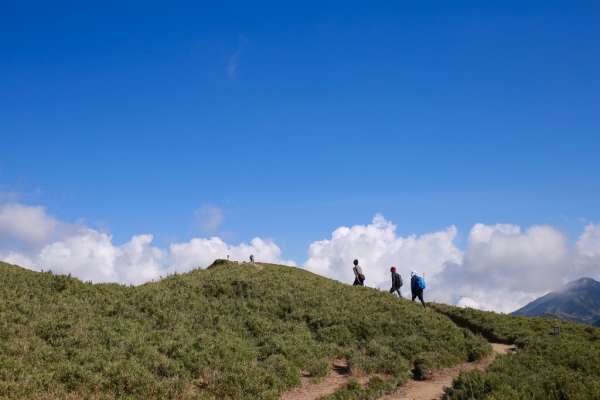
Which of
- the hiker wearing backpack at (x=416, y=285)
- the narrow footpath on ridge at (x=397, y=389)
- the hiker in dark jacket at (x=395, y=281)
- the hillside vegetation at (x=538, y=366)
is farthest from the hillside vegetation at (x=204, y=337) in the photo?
the hillside vegetation at (x=538, y=366)

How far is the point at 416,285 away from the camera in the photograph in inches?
1114

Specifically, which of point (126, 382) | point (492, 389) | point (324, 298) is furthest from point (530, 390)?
point (324, 298)

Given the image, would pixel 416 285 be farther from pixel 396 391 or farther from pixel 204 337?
pixel 204 337

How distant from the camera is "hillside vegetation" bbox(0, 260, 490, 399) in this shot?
42.1 ft

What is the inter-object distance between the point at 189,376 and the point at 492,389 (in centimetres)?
987

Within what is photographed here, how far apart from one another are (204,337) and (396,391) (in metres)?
8.16

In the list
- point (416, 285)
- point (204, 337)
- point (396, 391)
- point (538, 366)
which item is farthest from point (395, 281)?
point (204, 337)

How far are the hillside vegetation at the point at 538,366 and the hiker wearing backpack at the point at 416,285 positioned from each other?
12.8 feet

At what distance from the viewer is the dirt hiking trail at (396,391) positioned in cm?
1412

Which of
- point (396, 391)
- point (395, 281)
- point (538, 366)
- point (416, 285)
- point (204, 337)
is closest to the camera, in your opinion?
point (396, 391)

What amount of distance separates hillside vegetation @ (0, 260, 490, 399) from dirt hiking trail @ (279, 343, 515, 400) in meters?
0.35

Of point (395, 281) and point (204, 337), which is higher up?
point (395, 281)

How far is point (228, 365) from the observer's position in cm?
1502

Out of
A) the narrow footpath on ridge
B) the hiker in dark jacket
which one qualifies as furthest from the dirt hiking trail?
the hiker in dark jacket
